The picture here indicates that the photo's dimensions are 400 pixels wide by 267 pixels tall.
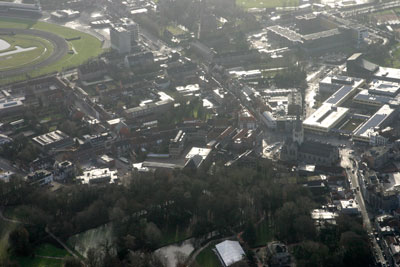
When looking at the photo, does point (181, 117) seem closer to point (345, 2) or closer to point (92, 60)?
point (92, 60)

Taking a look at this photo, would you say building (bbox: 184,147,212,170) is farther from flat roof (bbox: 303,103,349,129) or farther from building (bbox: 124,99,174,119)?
flat roof (bbox: 303,103,349,129)

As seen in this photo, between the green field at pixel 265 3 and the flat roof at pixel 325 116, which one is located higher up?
the flat roof at pixel 325 116

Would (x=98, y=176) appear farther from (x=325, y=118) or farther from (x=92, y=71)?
(x=92, y=71)

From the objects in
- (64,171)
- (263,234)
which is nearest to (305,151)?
(263,234)

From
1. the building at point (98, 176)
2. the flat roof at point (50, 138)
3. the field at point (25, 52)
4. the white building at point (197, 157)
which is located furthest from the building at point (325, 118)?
the field at point (25, 52)

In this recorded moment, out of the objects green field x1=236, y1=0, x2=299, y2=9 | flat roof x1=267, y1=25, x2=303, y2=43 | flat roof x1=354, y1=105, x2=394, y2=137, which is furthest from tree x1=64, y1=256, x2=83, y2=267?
green field x1=236, y1=0, x2=299, y2=9

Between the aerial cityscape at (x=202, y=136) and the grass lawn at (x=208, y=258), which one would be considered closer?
the grass lawn at (x=208, y=258)

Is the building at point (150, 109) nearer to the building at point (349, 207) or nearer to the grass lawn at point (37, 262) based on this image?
the grass lawn at point (37, 262)
